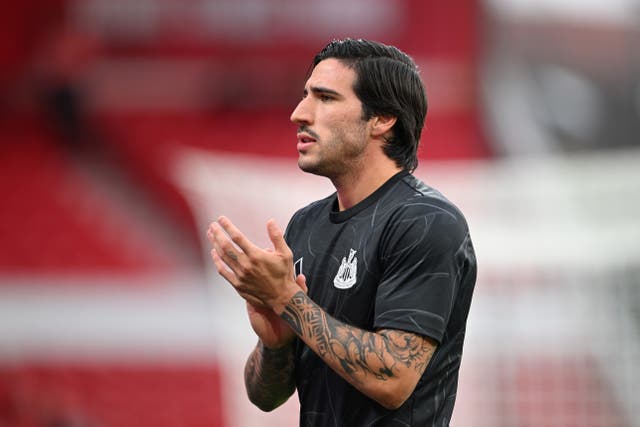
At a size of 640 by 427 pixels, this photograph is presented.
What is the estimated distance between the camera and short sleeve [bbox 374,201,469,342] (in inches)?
98.8

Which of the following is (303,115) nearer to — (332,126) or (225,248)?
(332,126)

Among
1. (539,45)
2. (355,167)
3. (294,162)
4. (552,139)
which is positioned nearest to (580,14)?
(539,45)

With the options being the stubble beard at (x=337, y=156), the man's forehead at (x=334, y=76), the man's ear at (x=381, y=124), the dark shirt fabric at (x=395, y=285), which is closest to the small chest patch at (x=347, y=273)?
the dark shirt fabric at (x=395, y=285)

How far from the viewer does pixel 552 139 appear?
10281 mm

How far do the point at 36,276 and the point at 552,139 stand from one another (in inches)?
195

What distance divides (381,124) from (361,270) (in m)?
0.40

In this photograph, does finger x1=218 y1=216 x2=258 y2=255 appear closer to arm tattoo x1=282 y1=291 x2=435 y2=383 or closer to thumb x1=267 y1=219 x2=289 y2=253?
thumb x1=267 y1=219 x2=289 y2=253

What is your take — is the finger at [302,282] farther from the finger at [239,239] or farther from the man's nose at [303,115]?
the man's nose at [303,115]

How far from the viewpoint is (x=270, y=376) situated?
115 inches

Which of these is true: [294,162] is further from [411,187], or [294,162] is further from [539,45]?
[411,187]

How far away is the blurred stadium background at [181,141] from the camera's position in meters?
9.25

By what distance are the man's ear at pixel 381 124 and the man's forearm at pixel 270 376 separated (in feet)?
1.98

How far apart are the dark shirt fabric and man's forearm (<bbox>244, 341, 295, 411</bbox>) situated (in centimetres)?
5

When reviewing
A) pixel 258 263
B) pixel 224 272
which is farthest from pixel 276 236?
pixel 224 272
